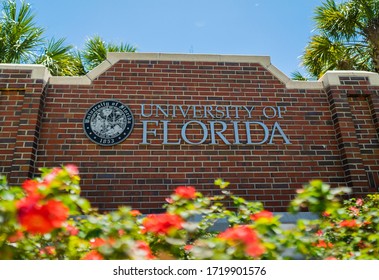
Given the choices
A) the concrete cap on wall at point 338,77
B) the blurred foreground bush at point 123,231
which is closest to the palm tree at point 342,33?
the concrete cap on wall at point 338,77

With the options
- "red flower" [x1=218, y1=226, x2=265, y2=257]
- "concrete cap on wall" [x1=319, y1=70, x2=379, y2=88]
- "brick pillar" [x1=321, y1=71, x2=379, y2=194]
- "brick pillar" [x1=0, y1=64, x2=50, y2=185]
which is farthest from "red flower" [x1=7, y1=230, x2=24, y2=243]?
"concrete cap on wall" [x1=319, y1=70, x2=379, y2=88]

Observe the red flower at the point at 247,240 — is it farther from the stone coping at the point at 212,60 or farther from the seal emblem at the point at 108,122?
the stone coping at the point at 212,60

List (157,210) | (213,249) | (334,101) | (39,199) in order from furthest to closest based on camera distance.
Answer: (334,101) < (157,210) < (213,249) < (39,199)

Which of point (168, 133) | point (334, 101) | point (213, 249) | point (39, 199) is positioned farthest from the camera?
point (334, 101)

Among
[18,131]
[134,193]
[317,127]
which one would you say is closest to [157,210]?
[134,193]

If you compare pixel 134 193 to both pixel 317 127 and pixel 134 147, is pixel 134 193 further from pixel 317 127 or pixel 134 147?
pixel 317 127

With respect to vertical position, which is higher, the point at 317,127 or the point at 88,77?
the point at 88,77

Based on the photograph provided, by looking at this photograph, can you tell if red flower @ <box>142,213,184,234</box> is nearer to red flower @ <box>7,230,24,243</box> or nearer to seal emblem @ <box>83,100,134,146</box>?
red flower @ <box>7,230,24,243</box>

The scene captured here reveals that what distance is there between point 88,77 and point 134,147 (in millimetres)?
1600

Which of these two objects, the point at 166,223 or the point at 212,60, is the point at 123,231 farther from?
the point at 212,60

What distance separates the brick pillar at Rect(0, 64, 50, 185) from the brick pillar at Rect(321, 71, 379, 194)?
5.17 metres

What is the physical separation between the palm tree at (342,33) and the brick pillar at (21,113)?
7282mm

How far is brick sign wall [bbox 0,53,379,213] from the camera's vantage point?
17.8 feet

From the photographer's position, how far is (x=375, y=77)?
6445 mm
